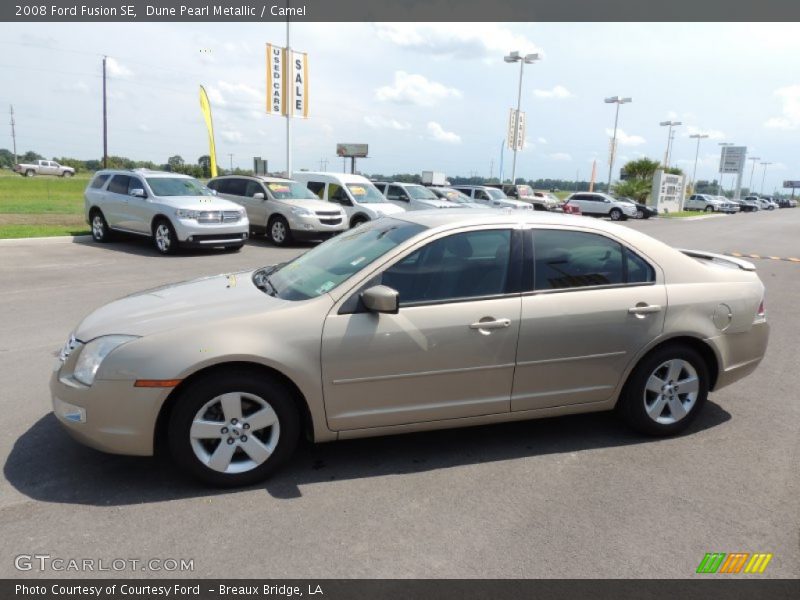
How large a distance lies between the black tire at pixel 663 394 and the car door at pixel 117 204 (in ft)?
42.5

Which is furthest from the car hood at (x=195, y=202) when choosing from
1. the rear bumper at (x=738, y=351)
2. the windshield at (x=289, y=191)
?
the rear bumper at (x=738, y=351)

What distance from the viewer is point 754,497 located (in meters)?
3.51

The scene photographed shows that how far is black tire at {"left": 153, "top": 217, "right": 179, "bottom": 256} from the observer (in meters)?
13.2

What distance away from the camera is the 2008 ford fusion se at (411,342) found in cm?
332

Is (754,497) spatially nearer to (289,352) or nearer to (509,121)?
(289,352)

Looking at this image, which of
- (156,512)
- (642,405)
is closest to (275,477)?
(156,512)

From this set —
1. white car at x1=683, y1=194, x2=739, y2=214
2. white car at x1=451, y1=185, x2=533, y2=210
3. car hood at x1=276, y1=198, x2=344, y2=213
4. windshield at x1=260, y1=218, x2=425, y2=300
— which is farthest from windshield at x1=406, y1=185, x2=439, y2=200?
white car at x1=683, y1=194, x2=739, y2=214

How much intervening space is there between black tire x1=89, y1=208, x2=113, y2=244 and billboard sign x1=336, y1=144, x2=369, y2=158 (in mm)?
34767

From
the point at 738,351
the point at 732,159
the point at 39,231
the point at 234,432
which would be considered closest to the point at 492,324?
the point at 234,432

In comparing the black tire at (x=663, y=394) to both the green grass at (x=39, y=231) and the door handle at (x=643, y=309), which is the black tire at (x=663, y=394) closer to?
the door handle at (x=643, y=309)

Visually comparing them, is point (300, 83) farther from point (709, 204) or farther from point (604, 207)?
point (709, 204)

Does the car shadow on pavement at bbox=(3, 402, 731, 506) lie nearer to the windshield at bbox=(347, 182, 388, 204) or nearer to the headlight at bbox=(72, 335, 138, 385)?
the headlight at bbox=(72, 335, 138, 385)

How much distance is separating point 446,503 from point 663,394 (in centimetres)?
187

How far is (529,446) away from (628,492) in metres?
0.76
